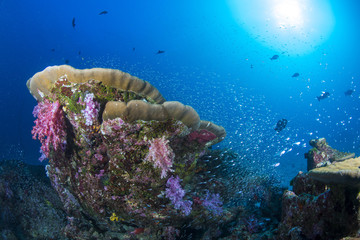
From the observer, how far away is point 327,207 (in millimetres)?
2539

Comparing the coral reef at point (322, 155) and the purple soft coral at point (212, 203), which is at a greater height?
the coral reef at point (322, 155)

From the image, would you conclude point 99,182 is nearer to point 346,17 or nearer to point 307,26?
point 346,17

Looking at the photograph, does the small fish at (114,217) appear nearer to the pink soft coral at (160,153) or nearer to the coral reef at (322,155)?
the pink soft coral at (160,153)

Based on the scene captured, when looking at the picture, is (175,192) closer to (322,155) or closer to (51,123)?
(51,123)

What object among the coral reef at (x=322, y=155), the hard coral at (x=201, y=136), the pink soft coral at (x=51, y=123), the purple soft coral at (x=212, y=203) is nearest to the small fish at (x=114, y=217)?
the pink soft coral at (x=51, y=123)

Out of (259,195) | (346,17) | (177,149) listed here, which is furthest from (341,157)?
(346,17)

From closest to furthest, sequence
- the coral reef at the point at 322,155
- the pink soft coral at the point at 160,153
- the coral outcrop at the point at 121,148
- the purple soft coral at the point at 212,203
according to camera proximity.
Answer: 1. the coral outcrop at the point at 121,148
2. the pink soft coral at the point at 160,153
3. the purple soft coral at the point at 212,203
4. the coral reef at the point at 322,155

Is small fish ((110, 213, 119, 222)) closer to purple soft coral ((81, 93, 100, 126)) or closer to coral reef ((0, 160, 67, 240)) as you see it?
coral reef ((0, 160, 67, 240))

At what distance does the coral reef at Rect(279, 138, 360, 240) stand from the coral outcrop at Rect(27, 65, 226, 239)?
1779mm

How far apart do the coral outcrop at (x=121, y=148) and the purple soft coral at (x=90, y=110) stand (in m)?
0.02

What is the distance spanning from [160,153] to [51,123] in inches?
82.1

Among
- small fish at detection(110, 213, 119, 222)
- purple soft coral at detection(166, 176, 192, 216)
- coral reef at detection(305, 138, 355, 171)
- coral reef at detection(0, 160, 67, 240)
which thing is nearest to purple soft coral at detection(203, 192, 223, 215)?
purple soft coral at detection(166, 176, 192, 216)

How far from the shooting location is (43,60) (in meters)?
66.6

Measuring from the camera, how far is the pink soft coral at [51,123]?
3.39 m
